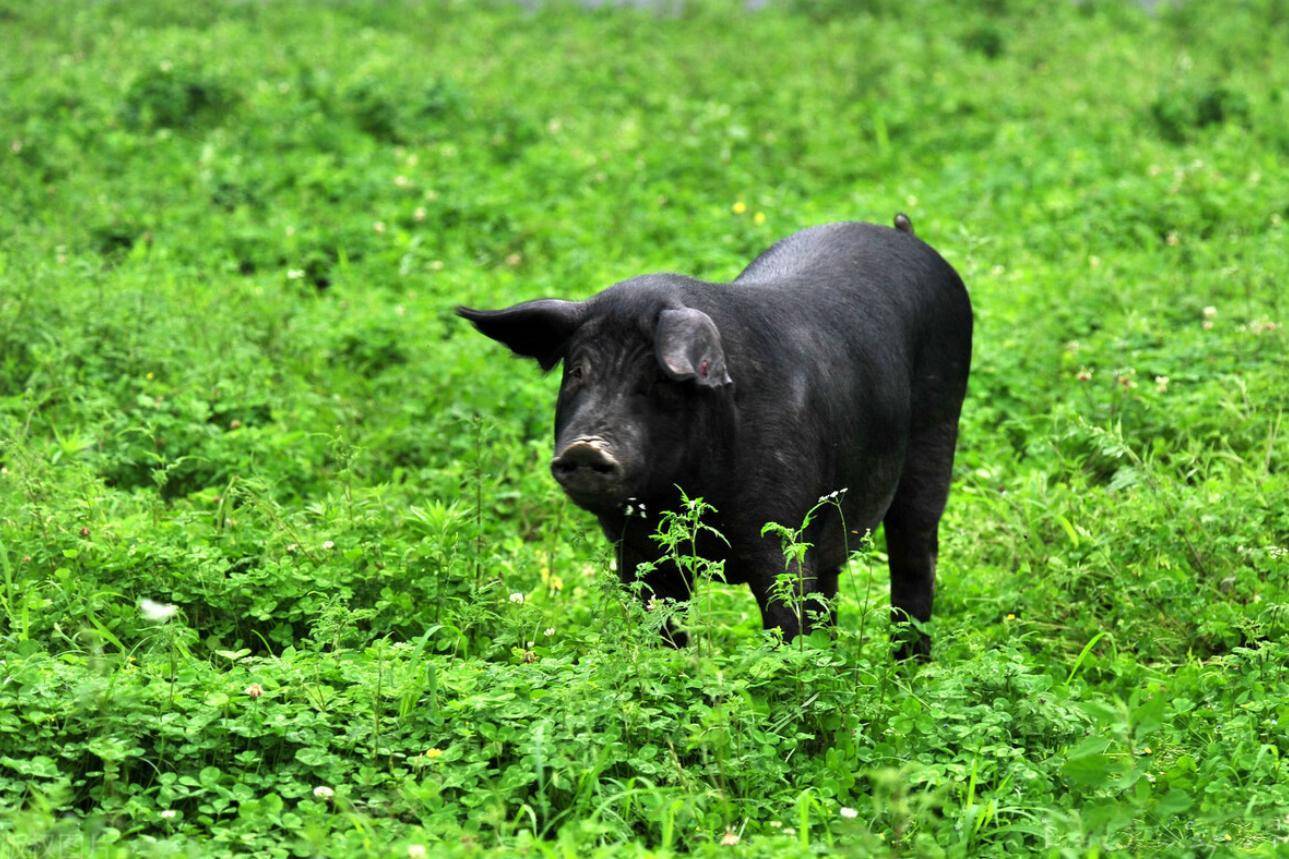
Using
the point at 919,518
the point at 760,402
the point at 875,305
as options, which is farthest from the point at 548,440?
the point at 760,402

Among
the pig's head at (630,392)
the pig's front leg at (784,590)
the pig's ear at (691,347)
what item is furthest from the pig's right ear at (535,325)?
the pig's front leg at (784,590)

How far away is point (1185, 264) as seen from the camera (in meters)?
9.08

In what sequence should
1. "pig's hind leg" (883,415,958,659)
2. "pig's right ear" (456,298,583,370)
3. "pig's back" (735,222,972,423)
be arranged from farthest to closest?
"pig's hind leg" (883,415,958,659), "pig's back" (735,222,972,423), "pig's right ear" (456,298,583,370)

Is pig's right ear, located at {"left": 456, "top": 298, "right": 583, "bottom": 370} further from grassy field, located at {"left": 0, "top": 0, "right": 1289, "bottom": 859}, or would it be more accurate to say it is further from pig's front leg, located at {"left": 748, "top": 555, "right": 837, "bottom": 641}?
pig's front leg, located at {"left": 748, "top": 555, "right": 837, "bottom": 641}

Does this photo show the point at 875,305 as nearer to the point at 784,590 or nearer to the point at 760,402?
the point at 760,402

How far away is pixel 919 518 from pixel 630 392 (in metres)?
1.65

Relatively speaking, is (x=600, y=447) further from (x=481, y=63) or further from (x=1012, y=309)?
(x=481, y=63)

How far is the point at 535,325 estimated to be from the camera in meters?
5.00

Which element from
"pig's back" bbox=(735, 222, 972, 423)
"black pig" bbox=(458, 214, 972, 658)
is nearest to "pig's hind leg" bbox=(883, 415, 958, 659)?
"black pig" bbox=(458, 214, 972, 658)

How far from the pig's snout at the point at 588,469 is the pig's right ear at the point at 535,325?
545 millimetres

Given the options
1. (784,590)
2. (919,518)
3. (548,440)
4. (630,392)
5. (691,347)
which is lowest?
(548,440)

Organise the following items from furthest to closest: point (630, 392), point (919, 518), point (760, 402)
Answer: point (919, 518) → point (760, 402) → point (630, 392)

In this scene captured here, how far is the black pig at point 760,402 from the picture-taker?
182 inches

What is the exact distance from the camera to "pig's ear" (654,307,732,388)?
4.46 meters
